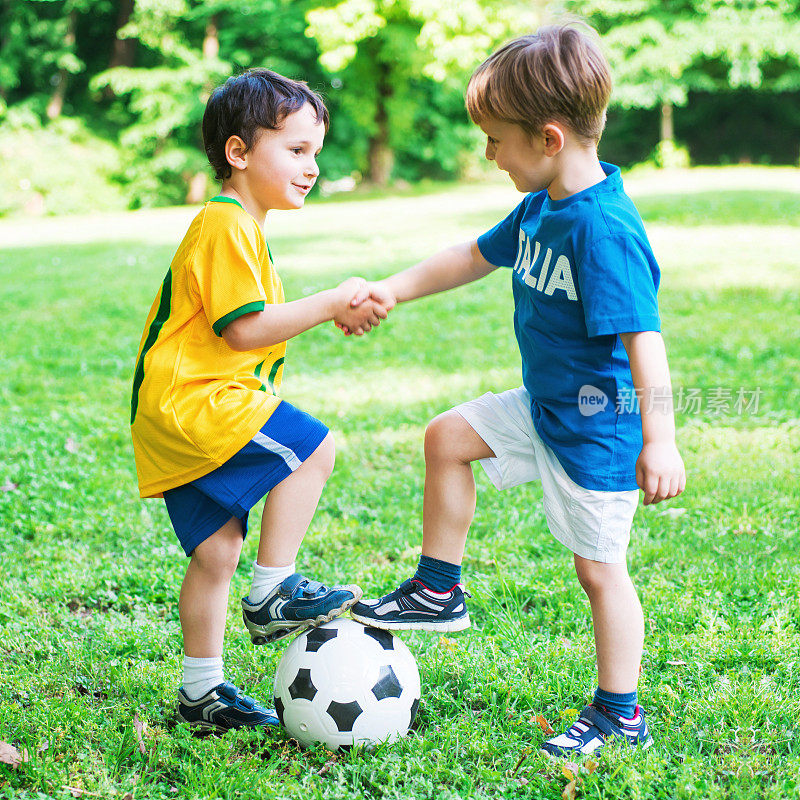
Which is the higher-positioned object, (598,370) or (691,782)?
(598,370)

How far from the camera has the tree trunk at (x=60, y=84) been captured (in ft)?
91.8

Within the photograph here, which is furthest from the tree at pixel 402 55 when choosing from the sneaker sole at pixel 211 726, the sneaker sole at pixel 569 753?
the sneaker sole at pixel 569 753

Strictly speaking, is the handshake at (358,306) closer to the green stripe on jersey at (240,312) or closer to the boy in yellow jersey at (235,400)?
the boy in yellow jersey at (235,400)

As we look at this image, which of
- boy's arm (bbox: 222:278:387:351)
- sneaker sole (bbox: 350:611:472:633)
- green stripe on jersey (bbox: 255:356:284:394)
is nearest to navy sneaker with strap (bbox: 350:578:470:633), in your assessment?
sneaker sole (bbox: 350:611:472:633)

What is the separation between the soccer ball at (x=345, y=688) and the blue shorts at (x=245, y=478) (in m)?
0.46

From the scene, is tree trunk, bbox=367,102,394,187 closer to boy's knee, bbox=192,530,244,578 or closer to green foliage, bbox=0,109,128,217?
green foliage, bbox=0,109,128,217

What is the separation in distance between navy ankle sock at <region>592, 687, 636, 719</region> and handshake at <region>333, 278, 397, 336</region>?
1277 millimetres

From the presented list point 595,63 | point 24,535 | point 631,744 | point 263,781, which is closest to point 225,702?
point 263,781

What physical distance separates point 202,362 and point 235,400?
0.15m

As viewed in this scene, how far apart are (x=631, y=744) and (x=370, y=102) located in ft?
90.8

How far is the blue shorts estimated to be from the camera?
2.49 metres

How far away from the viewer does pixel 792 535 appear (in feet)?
12.5

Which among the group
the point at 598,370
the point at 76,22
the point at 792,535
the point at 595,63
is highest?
the point at 76,22

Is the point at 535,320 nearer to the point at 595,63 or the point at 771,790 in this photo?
the point at 595,63
